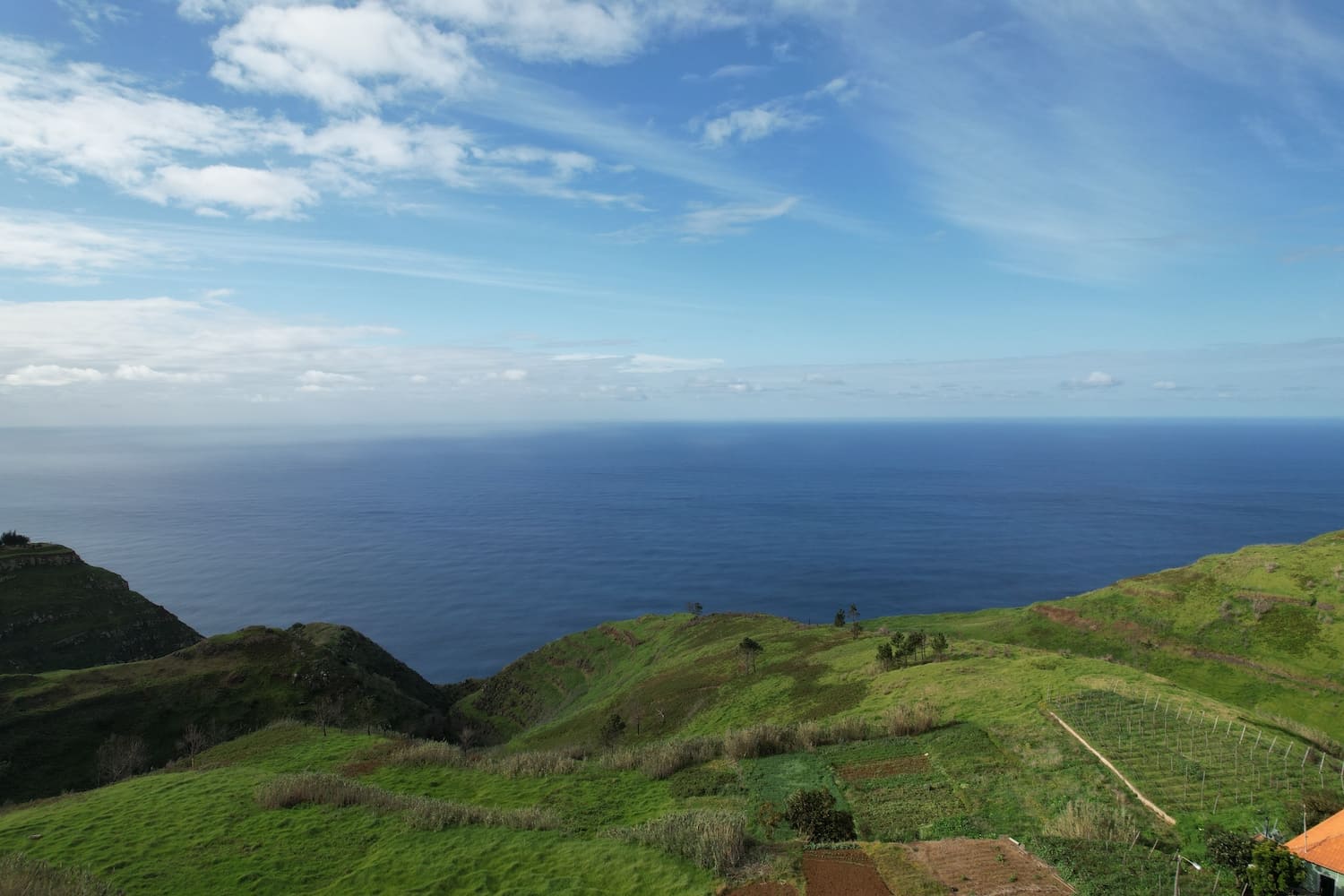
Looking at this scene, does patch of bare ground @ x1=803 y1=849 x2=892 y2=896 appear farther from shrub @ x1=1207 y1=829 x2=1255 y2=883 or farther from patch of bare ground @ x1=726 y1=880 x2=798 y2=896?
shrub @ x1=1207 y1=829 x2=1255 y2=883

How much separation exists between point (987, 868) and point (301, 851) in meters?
21.8

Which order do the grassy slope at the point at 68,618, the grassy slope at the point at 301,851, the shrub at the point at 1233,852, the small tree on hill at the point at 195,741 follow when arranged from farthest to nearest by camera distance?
the grassy slope at the point at 68,618
the small tree on hill at the point at 195,741
the grassy slope at the point at 301,851
the shrub at the point at 1233,852

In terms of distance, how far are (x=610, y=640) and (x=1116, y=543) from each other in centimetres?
17465

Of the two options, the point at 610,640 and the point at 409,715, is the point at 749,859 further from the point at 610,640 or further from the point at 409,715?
the point at 610,640

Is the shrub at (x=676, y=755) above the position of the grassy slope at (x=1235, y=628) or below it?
above

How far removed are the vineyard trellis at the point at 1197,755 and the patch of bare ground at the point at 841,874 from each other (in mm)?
11638

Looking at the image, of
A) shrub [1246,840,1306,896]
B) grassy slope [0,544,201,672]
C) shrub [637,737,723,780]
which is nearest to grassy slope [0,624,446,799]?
grassy slope [0,544,201,672]

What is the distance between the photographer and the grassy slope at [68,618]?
253ft

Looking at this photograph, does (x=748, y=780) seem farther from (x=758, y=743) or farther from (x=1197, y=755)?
(x=1197, y=755)

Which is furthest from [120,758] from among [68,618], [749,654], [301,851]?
[749,654]

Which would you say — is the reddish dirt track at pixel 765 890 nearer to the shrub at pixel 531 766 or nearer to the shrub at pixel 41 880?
the shrub at pixel 531 766

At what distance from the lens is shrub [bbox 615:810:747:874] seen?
18.5 metres

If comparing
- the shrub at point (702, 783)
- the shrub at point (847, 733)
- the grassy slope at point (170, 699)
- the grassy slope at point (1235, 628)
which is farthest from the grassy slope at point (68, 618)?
the grassy slope at point (1235, 628)

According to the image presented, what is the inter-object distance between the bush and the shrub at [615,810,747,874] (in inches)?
76.5
